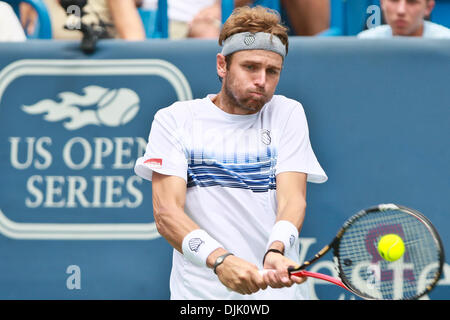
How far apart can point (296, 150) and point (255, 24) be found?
0.53m

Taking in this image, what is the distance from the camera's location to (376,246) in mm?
3508

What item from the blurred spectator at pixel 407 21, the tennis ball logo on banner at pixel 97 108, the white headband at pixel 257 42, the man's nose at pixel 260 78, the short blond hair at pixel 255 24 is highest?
the blurred spectator at pixel 407 21

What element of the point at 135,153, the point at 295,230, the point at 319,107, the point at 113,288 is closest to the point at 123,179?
the point at 135,153

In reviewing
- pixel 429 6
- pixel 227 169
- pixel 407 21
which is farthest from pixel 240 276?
pixel 429 6

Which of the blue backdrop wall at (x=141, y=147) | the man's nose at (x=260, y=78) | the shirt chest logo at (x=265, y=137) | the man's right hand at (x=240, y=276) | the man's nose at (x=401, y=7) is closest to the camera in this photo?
the man's right hand at (x=240, y=276)

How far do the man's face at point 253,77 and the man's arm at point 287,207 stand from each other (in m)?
0.32

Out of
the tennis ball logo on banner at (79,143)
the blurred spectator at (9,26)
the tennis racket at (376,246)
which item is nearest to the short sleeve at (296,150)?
the tennis racket at (376,246)

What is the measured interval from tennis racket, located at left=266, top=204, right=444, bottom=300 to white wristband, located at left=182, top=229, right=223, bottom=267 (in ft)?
1.08

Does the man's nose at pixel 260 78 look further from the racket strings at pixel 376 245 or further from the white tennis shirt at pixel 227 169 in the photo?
the racket strings at pixel 376 245

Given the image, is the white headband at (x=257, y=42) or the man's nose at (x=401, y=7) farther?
the man's nose at (x=401, y=7)

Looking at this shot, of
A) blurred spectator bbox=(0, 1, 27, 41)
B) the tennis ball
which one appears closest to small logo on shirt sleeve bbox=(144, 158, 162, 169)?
the tennis ball

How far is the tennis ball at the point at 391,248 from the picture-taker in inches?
129
